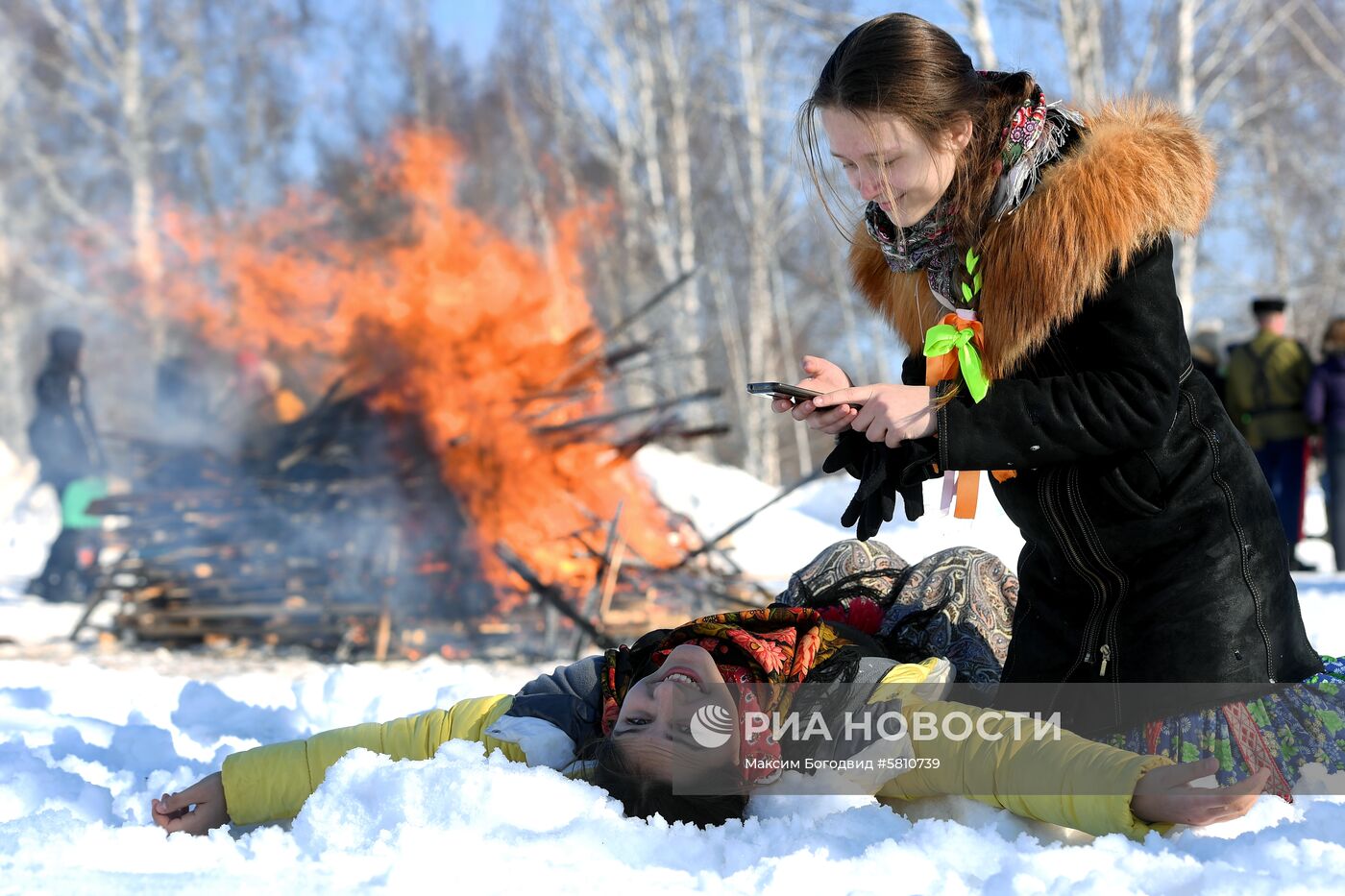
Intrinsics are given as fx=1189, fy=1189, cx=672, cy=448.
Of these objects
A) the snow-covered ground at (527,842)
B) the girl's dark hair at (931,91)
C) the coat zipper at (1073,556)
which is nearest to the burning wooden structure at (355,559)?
the snow-covered ground at (527,842)

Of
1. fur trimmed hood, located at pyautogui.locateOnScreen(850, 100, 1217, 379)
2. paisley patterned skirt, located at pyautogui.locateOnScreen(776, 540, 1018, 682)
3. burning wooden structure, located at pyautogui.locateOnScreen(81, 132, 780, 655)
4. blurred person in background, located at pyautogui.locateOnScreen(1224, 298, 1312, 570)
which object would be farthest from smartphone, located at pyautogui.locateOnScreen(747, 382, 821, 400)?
blurred person in background, located at pyautogui.locateOnScreen(1224, 298, 1312, 570)

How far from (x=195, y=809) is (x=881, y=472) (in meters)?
1.56

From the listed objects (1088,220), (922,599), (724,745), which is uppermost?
(1088,220)

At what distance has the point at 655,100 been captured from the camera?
52.8 feet

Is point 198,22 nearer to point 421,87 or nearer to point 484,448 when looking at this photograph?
point 421,87

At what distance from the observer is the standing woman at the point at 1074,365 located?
1935 millimetres

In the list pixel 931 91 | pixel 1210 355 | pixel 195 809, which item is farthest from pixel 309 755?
pixel 1210 355

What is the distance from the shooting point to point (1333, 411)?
7293 millimetres

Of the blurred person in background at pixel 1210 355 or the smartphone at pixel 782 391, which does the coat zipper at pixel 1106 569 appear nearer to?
the smartphone at pixel 782 391

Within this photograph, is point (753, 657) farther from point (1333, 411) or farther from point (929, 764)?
point (1333, 411)

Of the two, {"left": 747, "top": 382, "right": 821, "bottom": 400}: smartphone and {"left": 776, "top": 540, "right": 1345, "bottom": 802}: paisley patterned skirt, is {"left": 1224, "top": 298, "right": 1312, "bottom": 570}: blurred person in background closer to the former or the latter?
{"left": 776, "top": 540, "right": 1345, "bottom": 802}: paisley patterned skirt

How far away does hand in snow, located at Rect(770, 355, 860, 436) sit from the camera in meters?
2.00

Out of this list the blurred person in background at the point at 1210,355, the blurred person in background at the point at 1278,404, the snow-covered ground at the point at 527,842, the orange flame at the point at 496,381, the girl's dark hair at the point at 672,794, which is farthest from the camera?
the blurred person in background at the point at 1210,355

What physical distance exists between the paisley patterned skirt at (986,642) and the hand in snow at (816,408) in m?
0.80
